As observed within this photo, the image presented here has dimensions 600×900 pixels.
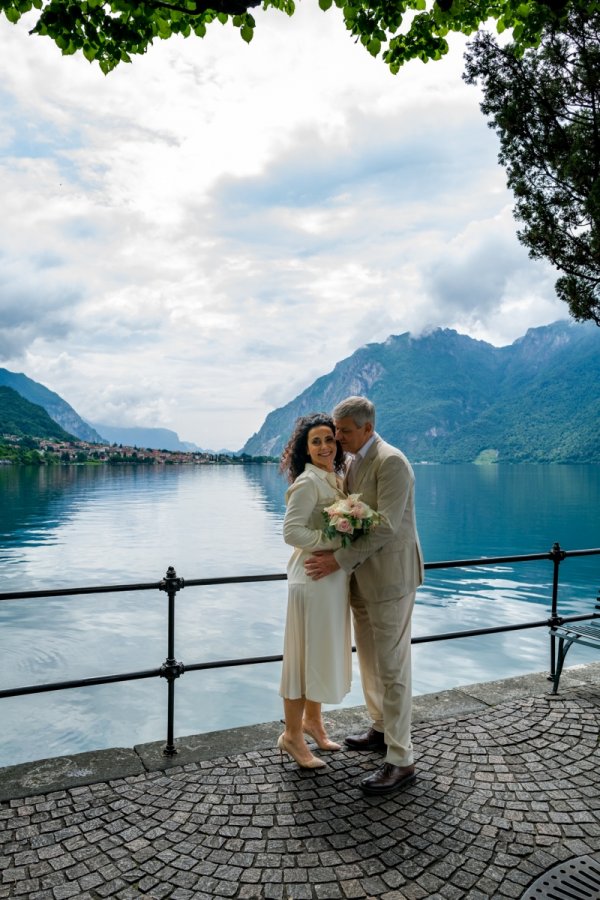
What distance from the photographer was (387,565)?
375cm

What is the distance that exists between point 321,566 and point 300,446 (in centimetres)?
75

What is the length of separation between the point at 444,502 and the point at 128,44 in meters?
70.4

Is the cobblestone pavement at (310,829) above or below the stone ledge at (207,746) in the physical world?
above

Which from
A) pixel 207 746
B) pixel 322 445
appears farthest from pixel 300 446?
pixel 207 746

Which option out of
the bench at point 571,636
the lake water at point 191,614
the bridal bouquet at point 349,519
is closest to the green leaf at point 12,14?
the bridal bouquet at point 349,519

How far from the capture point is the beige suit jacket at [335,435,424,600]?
12.1 feet

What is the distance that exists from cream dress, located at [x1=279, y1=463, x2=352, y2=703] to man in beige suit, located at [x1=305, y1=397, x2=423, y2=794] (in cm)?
10

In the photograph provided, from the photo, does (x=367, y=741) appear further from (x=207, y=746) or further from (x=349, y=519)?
(x=349, y=519)

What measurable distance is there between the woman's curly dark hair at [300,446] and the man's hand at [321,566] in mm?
558

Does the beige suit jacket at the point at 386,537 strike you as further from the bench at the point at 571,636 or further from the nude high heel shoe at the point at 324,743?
the bench at the point at 571,636

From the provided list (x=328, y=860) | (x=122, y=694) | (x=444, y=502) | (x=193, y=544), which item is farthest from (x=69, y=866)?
(x=444, y=502)

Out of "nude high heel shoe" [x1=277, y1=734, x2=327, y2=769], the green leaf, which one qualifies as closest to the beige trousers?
"nude high heel shoe" [x1=277, y1=734, x2=327, y2=769]

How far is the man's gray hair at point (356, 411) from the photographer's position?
3.77 meters

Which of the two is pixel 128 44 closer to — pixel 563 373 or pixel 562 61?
pixel 562 61
